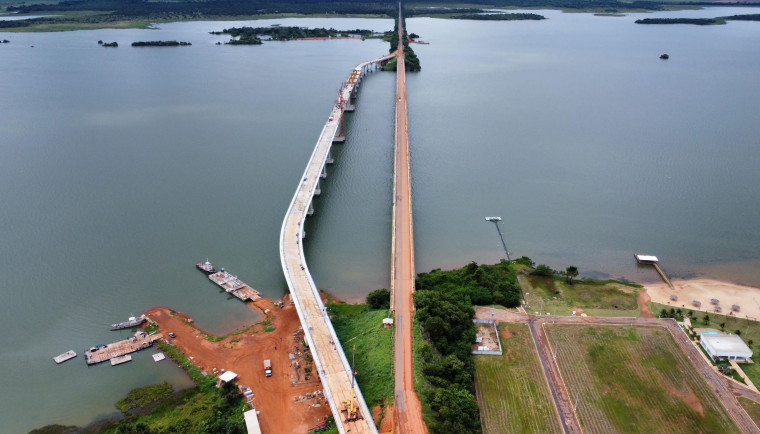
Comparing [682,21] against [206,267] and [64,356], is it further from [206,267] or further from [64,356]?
[64,356]

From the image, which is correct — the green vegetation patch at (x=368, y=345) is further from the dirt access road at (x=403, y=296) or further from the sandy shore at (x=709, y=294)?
the sandy shore at (x=709, y=294)

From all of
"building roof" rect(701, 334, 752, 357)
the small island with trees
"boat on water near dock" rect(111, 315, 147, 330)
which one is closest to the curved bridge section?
"boat on water near dock" rect(111, 315, 147, 330)

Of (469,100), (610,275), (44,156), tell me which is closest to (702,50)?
(469,100)

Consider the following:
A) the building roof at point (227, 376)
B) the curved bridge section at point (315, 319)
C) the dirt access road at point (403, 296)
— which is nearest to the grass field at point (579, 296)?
the dirt access road at point (403, 296)

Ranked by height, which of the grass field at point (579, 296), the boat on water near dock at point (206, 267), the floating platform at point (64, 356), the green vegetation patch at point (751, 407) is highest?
the boat on water near dock at point (206, 267)

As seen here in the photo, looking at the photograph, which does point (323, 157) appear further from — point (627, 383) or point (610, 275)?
point (627, 383)

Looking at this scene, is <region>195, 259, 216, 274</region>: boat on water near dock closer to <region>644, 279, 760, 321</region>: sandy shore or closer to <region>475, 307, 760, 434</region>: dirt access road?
<region>475, 307, 760, 434</region>: dirt access road

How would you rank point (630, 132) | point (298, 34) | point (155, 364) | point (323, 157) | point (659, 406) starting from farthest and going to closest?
point (298, 34), point (630, 132), point (323, 157), point (155, 364), point (659, 406)
